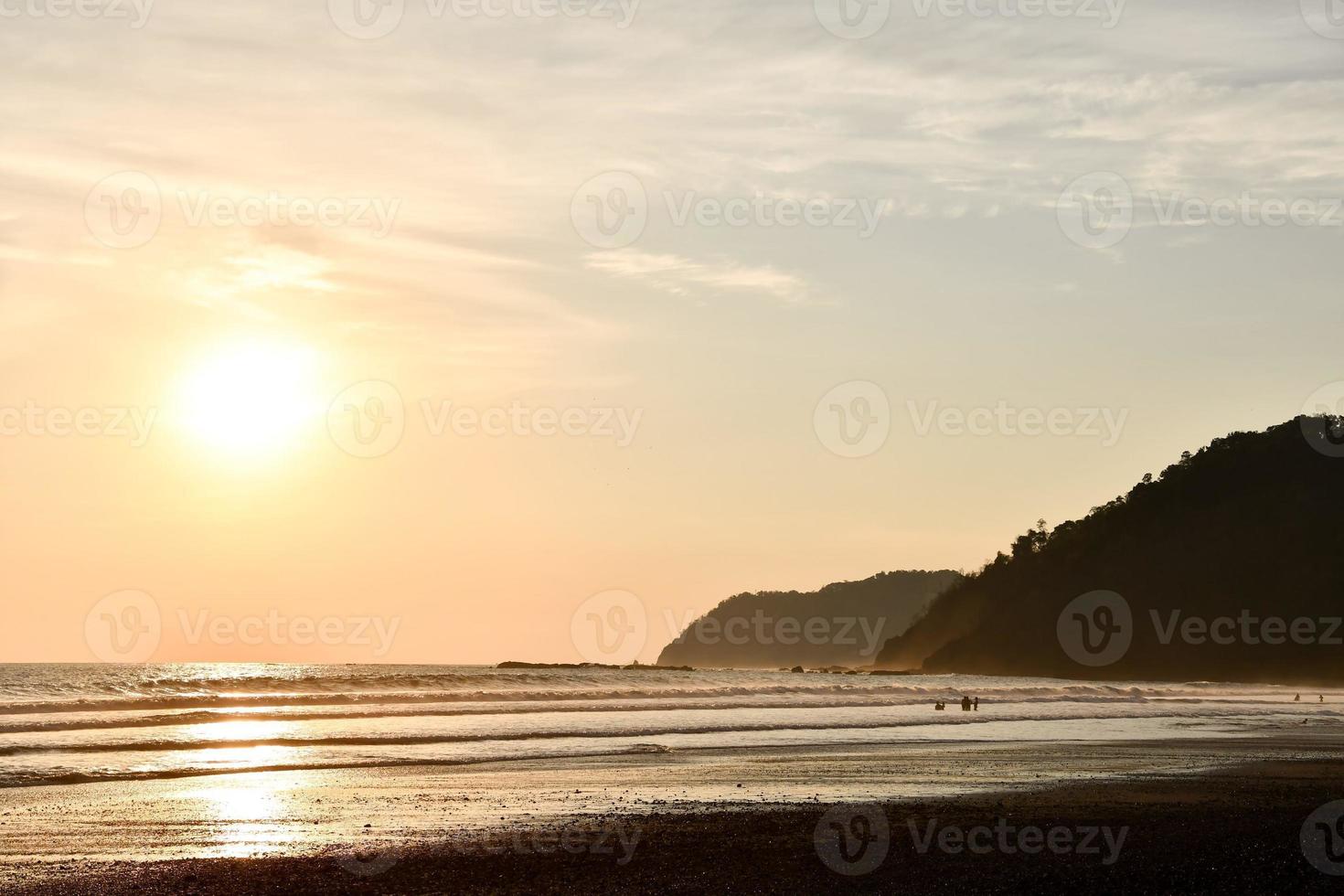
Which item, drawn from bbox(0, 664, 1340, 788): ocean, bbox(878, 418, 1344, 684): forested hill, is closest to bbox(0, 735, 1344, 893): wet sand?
bbox(0, 664, 1340, 788): ocean

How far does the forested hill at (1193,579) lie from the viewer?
505 ft

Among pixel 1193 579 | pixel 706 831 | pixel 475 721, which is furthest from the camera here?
pixel 1193 579

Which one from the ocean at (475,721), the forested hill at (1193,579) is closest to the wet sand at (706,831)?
the ocean at (475,721)

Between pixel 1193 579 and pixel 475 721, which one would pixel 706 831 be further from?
→ pixel 1193 579

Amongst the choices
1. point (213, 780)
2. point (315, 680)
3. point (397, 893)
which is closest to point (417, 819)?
point (397, 893)

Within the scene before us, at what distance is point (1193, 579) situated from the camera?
166 metres

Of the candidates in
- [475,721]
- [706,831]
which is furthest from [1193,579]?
[706,831]

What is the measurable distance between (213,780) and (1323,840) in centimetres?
2225

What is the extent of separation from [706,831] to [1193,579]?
159 metres

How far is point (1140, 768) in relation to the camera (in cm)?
3077

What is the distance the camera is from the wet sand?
1641cm

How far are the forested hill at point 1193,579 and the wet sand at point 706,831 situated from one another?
12681 centimetres

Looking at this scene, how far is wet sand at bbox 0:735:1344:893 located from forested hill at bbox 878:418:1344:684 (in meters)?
127

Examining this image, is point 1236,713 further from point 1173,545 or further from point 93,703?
point 1173,545
